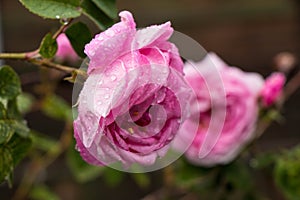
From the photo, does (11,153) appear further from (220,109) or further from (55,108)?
(55,108)

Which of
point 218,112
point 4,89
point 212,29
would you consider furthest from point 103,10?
point 212,29

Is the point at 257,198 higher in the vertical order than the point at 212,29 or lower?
higher

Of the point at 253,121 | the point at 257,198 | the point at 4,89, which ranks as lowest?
the point at 257,198

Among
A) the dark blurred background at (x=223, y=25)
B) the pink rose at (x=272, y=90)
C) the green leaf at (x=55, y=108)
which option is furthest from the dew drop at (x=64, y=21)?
the dark blurred background at (x=223, y=25)

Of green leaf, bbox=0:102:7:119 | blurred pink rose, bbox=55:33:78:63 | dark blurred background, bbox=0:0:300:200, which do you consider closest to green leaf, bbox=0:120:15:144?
green leaf, bbox=0:102:7:119

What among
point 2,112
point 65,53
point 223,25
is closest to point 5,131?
point 2,112

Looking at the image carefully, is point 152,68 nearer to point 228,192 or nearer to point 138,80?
point 138,80

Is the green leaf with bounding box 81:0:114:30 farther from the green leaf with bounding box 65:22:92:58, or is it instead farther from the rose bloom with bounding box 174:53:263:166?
the rose bloom with bounding box 174:53:263:166
